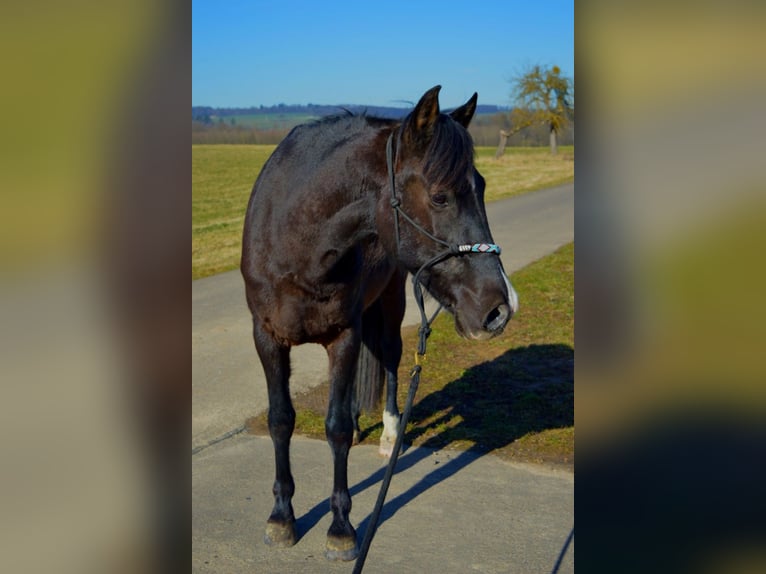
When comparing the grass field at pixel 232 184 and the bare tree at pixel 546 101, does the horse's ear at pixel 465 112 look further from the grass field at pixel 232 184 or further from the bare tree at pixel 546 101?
the bare tree at pixel 546 101

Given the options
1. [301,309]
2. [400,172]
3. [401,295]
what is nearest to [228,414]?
[401,295]

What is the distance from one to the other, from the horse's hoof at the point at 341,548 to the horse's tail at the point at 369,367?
138cm

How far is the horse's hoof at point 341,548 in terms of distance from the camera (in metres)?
3.98

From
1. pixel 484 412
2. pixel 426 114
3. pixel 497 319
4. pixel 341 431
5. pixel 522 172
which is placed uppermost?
pixel 522 172

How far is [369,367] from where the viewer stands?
537 centimetres

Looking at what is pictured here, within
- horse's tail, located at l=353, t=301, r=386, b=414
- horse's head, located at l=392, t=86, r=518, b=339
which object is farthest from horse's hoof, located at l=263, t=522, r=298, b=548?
horse's head, located at l=392, t=86, r=518, b=339

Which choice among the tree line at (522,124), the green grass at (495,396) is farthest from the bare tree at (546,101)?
the green grass at (495,396)

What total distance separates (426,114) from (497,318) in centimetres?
87

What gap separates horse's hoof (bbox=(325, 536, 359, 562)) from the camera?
3.98 meters

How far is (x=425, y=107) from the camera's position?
120 inches
